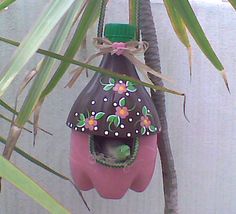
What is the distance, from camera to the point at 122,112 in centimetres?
105

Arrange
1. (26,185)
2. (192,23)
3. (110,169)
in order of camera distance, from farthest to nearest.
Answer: (110,169) < (192,23) < (26,185)

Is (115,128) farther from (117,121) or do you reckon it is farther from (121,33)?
(121,33)

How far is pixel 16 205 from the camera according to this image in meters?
1.63

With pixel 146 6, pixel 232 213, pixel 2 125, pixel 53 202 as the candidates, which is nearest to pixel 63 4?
pixel 53 202

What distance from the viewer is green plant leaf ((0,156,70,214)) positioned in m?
0.47

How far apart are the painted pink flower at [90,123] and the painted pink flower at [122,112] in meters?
0.06

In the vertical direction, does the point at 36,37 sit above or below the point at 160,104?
above

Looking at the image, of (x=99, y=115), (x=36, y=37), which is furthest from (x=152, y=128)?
(x=36, y=37)

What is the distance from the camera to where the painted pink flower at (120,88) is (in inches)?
42.1

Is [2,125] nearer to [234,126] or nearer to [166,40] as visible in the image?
[166,40]

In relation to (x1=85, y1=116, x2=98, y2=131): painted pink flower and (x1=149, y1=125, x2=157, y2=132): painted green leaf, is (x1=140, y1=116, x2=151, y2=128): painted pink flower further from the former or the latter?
(x1=85, y1=116, x2=98, y2=131): painted pink flower

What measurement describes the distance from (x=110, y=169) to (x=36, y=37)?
1.89ft

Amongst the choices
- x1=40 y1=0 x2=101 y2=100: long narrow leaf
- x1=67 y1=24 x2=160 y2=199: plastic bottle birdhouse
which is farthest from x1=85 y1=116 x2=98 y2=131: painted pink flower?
x1=40 y1=0 x2=101 y2=100: long narrow leaf

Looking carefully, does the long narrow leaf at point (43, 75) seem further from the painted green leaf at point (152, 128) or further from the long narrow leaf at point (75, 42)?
the painted green leaf at point (152, 128)
